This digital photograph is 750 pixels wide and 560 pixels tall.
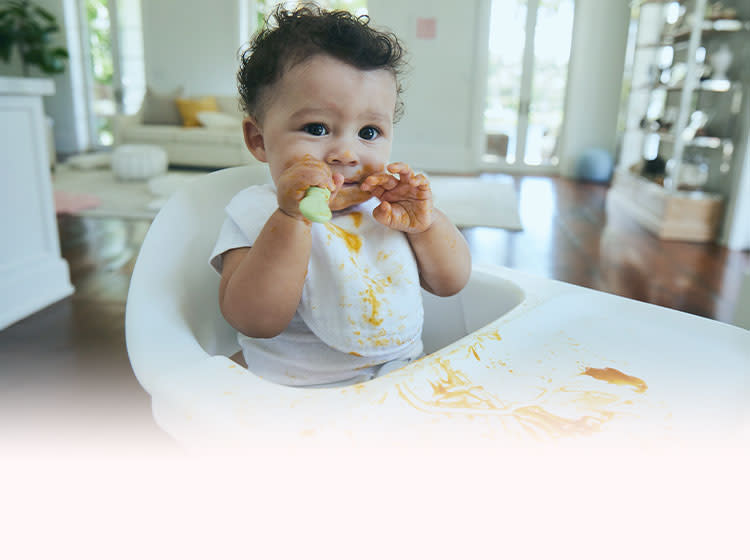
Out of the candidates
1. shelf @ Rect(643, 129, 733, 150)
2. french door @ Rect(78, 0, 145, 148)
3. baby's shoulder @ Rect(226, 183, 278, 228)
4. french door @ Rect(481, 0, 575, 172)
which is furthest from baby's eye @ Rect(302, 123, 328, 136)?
french door @ Rect(78, 0, 145, 148)

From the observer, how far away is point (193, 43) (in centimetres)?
673

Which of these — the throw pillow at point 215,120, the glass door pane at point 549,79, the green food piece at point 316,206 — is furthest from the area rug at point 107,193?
the glass door pane at point 549,79

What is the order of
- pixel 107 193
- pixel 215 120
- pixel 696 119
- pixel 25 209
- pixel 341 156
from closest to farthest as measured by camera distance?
pixel 341 156 → pixel 25 209 → pixel 696 119 → pixel 107 193 → pixel 215 120

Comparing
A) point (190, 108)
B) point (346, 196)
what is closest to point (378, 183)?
point (346, 196)

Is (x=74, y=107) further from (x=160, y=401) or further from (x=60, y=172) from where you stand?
(x=160, y=401)

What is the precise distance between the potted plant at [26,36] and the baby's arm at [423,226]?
6.28 meters

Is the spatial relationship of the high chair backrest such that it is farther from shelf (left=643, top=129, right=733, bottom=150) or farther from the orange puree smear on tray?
shelf (left=643, top=129, right=733, bottom=150)

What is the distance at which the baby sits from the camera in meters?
0.63

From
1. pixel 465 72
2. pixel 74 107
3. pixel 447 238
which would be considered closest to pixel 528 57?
pixel 465 72

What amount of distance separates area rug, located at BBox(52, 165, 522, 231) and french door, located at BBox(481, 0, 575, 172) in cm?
120

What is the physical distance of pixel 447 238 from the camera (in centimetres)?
76

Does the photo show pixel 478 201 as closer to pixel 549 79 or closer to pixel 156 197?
pixel 156 197

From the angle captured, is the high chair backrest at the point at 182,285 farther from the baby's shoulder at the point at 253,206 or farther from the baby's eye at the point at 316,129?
the baby's eye at the point at 316,129

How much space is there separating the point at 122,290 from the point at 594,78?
18.7 ft
